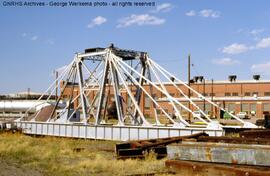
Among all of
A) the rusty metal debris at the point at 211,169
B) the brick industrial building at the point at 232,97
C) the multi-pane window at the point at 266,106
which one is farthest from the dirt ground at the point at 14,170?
the multi-pane window at the point at 266,106

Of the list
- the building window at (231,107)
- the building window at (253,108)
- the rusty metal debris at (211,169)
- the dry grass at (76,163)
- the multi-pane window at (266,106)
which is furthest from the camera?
the building window at (231,107)

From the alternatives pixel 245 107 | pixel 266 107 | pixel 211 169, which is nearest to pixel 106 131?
pixel 211 169

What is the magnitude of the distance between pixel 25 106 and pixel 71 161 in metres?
45.4

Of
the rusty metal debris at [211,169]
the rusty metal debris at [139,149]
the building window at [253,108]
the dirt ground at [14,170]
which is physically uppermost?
the building window at [253,108]

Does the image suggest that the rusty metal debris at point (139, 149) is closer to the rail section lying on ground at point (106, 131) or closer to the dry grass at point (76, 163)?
the dry grass at point (76, 163)

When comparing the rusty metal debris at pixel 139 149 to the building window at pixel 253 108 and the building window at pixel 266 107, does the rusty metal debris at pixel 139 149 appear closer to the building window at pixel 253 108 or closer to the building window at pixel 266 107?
the building window at pixel 266 107

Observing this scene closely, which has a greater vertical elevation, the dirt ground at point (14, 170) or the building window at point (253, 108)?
the building window at point (253, 108)

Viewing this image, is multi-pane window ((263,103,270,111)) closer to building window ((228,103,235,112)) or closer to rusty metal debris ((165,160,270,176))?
building window ((228,103,235,112))

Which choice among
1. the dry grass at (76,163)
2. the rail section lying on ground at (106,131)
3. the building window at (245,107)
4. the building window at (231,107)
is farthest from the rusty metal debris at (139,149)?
the building window at (231,107)

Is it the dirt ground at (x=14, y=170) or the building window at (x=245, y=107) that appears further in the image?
the building window at (x=245, y=107)

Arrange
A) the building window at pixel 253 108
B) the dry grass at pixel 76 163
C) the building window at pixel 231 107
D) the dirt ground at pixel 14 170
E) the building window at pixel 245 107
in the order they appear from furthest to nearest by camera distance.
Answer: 1. the building window at pixel 231 107
2. the building window at pixel 245 107
3. the building window at pixel 253 108
4. the dry grass at pixel 76 163
5. the dirt ground at pixel 14 170

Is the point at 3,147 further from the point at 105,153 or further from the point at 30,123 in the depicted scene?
the point at 30,123

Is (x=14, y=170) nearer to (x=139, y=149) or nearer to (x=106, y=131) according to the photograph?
(x=139, y=149)

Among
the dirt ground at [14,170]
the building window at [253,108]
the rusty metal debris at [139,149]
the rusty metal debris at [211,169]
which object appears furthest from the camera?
the building window at [253,108]
